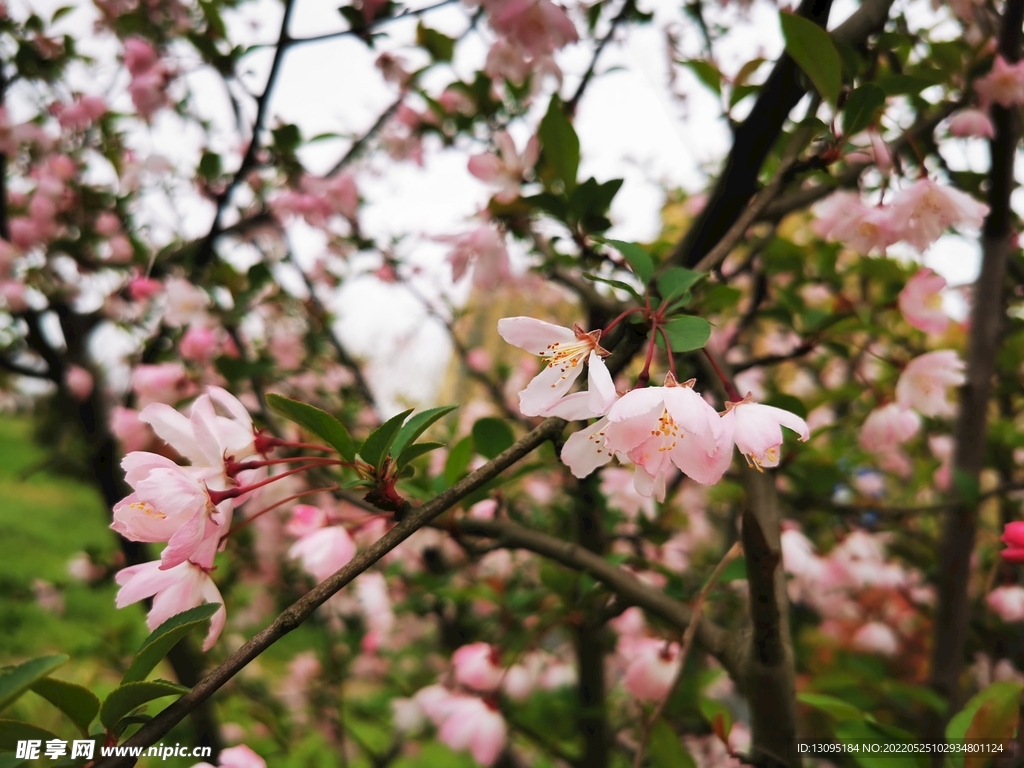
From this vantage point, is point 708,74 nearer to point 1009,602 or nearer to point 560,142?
point 560,142

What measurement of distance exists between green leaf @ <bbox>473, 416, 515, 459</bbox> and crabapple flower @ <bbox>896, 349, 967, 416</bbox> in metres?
0.64

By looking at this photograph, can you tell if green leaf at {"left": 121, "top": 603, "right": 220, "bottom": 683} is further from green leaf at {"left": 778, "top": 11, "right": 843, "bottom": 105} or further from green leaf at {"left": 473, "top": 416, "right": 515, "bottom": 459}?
green leaf at {"left": 778, "top": 11, "right": 843, "bottom": 105}

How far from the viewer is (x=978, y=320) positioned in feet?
4.09

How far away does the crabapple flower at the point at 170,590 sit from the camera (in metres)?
0.52

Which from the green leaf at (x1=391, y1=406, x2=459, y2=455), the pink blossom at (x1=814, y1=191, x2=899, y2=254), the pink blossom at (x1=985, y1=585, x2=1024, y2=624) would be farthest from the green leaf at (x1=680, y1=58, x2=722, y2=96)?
the pink blossom at (x1=985, y1=585, x2=1024, y2=624)

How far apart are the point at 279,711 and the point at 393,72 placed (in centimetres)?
187

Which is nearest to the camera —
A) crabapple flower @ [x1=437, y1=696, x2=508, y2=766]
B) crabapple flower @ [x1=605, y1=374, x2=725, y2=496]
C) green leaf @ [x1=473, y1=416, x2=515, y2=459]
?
crabapple flower @ [x1=605, y1=374, x2=725, y2=496]

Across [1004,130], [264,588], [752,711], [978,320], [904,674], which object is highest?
[1004,130]

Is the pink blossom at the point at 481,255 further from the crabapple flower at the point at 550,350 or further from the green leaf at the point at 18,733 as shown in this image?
the green leaf at the point at 18,733

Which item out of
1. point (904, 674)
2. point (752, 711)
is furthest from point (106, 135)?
point (904, 674)

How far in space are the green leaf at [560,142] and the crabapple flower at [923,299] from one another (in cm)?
48

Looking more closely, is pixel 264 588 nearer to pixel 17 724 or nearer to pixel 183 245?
pixel 183 245

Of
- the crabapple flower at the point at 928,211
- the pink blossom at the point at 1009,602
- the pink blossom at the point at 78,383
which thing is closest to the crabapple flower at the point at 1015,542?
the crabapple flower at the point at 928,211

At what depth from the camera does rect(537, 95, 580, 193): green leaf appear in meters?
0.77
